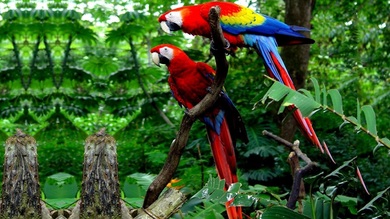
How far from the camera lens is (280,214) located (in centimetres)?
235

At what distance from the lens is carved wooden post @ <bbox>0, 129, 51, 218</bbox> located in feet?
6.90

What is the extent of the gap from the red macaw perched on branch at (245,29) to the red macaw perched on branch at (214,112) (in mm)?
139

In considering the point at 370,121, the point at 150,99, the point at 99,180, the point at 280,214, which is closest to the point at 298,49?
the point at 150,99

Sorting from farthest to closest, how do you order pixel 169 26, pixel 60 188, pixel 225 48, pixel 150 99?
pixel 150 99 < pixel 60 188 < pixel 169 26 < pixel 225 48

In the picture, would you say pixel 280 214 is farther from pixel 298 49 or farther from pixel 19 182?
pixel 298 49

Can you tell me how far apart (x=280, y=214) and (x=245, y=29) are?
76cm

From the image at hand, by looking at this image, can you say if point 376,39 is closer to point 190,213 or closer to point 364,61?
point 364,61

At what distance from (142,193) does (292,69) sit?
2.02m

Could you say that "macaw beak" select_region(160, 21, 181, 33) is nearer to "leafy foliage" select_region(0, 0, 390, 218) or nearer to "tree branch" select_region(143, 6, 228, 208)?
"tree branch" select_region(143, 6, 228, 208)

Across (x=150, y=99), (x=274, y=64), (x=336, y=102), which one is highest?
(x=274, y=64)

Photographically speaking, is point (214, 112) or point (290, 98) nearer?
point (290, 98)

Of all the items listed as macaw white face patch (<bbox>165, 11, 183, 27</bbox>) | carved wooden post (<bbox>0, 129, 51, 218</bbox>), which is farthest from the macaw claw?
carved wooden post (<bbox>0, 129, 51, 218</bbox>)

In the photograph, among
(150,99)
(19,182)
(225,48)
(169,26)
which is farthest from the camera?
(150,99)

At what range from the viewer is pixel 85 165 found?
2.16 meters
